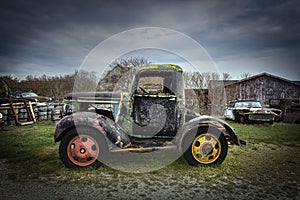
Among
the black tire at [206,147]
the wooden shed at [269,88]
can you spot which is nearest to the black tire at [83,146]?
the black tire at [206,147]

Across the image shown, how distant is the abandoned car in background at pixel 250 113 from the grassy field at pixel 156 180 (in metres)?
5.37

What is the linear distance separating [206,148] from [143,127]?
1432 millimetres

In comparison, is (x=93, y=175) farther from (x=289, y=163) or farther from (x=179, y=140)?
(x=289, y=163)

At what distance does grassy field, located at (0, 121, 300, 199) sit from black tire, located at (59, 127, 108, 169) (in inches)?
5.9

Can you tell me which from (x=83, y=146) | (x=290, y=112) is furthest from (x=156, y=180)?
(x=290, y=112)

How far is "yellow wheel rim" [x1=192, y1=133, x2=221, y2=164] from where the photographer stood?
3713 millimetres

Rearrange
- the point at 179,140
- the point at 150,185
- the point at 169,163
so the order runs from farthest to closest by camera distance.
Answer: the point at 169,163 → the point at 179,140 → the point at 150,185

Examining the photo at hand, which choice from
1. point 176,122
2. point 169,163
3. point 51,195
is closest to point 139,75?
point 176,122

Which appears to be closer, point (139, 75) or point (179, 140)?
point (179, 140)

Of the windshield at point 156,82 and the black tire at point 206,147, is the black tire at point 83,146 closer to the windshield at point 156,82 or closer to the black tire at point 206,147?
the windshield at point 156,82

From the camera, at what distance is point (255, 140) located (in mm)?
6301

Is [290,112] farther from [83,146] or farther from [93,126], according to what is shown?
[83,146]

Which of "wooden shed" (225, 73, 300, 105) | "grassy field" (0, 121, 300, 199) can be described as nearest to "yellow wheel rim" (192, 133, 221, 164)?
"grassy field" (0, 121, 300, 199)

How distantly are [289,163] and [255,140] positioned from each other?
2.27m
